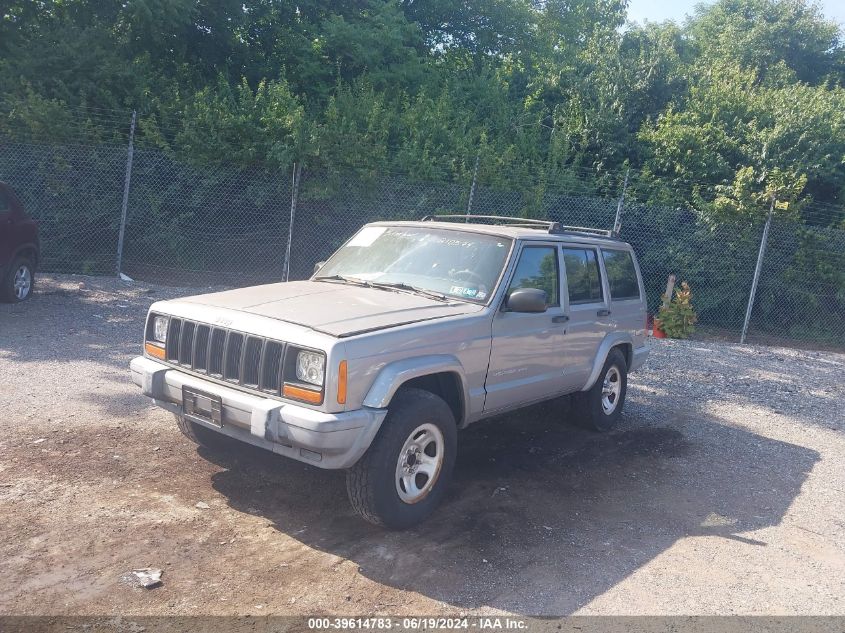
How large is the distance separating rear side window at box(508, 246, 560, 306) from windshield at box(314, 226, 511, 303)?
16 cm

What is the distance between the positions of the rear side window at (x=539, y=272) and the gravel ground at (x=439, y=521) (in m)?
1.44

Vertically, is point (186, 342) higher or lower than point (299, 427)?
higher

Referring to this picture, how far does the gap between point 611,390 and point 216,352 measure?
13.4 ft

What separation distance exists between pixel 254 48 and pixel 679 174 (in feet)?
33.0

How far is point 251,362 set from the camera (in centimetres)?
448

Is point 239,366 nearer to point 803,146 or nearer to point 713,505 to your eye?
point 713,505

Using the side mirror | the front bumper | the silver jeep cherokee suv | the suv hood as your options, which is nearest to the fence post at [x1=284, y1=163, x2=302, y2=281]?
the silver jeep cherokee suv

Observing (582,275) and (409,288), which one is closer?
(409,288)

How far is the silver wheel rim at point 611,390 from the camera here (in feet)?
23.3

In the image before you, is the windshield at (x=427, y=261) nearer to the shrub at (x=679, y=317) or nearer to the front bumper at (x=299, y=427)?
the front bumper at (x=299, y=427)

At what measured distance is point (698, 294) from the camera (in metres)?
14.1

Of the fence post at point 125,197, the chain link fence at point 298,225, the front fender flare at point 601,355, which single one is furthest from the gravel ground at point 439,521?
the chain link fence at point 298,225

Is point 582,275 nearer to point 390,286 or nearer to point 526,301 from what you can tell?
point 526,301

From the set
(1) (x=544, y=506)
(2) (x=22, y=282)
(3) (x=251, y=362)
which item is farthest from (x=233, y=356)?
(2) (x=22, y=282)
